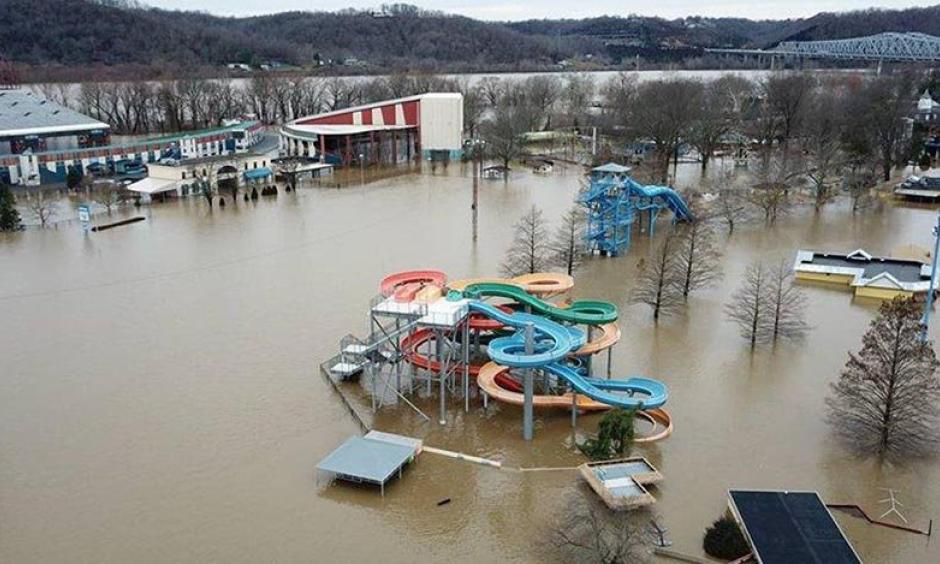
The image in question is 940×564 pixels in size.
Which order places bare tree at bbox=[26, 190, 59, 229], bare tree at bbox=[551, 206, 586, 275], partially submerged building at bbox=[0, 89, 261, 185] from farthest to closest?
partially submerged building at bbox=[0, 89, 261, 185] < bare tree at bbox=[26, 190, 59, 229] < bare tree at bbox=[551, 206, 586, 275]

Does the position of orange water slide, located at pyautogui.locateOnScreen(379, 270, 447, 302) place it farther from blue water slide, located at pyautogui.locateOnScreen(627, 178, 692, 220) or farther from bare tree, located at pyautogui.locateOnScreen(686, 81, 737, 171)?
bare tree, located at pyautogui.locateOnScreen(686, 81, 737, 171)

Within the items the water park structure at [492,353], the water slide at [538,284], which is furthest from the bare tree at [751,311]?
the water slide at [538,284]

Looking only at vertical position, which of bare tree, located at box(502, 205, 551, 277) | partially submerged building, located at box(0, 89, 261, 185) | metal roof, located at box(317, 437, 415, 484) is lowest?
metal roof, located at box(317, 437, 415, 484)

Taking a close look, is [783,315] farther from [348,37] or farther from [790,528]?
[348,37]

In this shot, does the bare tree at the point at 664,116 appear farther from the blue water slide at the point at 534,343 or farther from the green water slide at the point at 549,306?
the blue water slide at the point at 534,343

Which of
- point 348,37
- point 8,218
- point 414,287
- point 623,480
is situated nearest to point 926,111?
point 414,287

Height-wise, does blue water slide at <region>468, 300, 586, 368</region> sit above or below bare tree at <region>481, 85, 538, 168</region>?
below

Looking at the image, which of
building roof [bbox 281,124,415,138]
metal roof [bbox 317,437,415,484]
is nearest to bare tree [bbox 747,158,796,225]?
building roof [bbox 281,124,415,138]

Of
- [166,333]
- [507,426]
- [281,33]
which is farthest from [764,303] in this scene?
[281,33]
